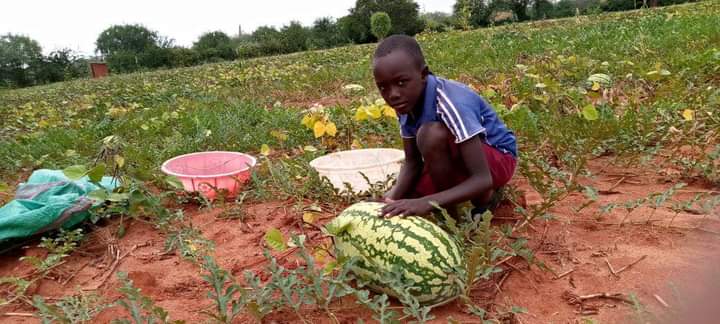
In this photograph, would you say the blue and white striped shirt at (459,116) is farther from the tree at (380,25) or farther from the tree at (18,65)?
the tree at (18,65)

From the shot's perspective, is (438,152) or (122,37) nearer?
(438,152)

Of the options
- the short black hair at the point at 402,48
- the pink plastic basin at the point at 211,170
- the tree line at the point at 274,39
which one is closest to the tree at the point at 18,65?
the tree line at the point at 274,39

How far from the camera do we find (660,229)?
2.36 meters

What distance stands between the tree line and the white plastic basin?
1656cm

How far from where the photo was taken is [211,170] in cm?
384

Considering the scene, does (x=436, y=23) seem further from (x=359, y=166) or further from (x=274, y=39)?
(x=359, y=166)

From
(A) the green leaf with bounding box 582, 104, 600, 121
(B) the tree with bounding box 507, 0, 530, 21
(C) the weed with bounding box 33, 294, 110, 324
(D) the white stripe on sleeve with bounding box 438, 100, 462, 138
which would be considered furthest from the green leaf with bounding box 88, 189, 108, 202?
(B) the tree with bounding box 507, 0, 530, 21

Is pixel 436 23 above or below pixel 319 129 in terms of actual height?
above

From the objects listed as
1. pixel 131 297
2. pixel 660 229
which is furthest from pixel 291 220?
pixel 660 229

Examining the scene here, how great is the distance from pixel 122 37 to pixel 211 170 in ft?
234

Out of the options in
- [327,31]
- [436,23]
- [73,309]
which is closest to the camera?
[73,309]

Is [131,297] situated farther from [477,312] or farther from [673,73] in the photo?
[673,73]

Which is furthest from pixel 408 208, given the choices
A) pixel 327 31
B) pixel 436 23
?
pixel 327 31

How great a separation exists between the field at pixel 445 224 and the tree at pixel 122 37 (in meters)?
67.2
